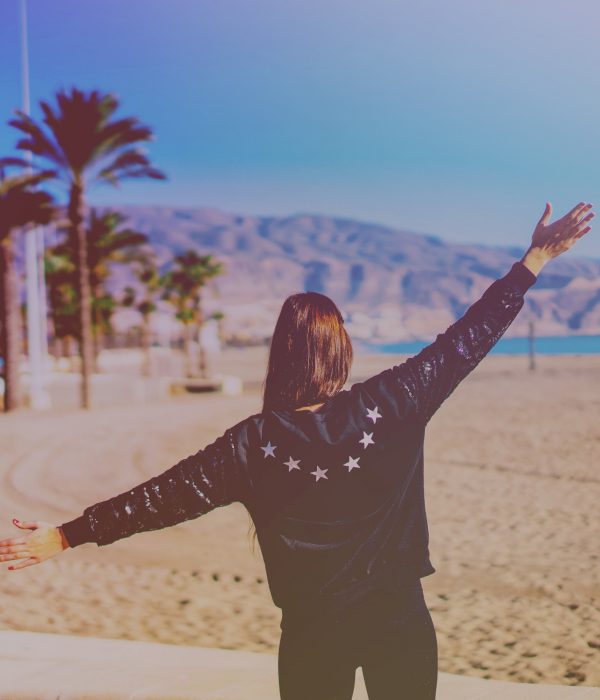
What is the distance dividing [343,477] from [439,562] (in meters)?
6.38

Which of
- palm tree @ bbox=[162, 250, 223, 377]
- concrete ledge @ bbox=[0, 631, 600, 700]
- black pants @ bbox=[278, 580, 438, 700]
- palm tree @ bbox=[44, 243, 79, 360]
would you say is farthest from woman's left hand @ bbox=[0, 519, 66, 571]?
palm tree @ bbox=[162, 250, 223, 377]

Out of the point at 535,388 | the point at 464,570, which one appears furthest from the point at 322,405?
the point at 535,388

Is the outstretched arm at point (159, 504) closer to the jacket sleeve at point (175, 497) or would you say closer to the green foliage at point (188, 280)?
the jacket sleeve at point (175, 497)

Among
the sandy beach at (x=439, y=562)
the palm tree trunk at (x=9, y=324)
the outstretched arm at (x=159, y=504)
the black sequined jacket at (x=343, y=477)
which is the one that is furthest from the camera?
the palm tree trunk at (x=9, y=324)

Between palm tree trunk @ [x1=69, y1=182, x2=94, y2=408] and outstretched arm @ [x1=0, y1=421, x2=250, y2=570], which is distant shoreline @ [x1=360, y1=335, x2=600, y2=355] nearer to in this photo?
palm tree trunk @ [x1=69, y1=182, x2=94, y2=408]

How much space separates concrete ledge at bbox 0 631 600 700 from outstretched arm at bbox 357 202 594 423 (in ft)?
7.41

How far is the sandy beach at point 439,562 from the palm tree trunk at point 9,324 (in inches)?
263

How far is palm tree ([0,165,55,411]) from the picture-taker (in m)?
22.9

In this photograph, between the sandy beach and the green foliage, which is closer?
the sandy beach

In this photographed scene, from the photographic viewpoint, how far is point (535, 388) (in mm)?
29562

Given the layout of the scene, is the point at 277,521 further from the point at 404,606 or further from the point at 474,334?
the point at 474,334

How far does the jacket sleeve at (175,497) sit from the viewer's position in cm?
192

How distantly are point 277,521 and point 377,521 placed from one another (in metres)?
0.22

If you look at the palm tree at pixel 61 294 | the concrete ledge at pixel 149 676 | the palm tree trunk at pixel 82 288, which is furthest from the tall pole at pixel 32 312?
the concrete ledge at pixel 149 676
